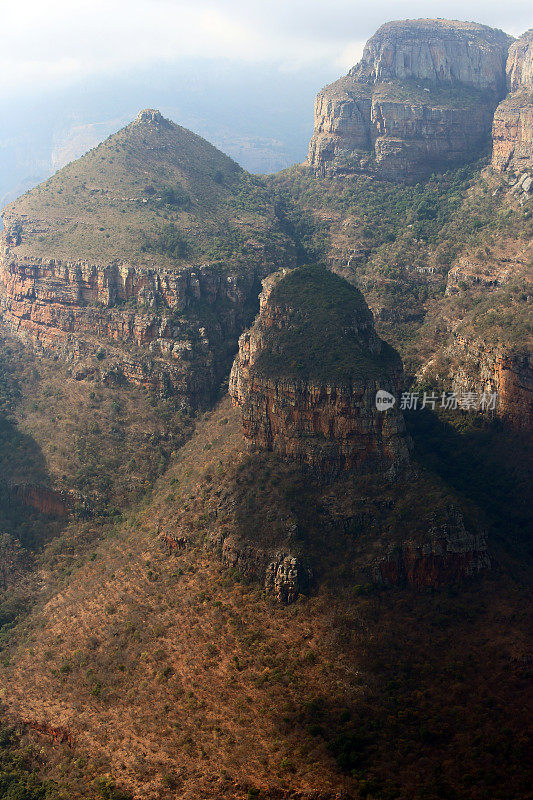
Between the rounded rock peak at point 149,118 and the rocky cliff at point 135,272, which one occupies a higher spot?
the rounded rock peak at point 149,118

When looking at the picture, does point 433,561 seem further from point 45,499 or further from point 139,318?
point 139,318

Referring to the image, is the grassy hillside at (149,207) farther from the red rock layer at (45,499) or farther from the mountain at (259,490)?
the red rock layer at (45,499)

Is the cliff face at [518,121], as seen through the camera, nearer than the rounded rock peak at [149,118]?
Yes

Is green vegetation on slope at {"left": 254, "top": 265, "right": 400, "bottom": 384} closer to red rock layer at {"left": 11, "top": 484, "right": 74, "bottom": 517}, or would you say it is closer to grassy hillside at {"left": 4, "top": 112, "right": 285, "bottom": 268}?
grassy hillside at {"left": 4, "top": 112, "right": 285, "bottom": 268}

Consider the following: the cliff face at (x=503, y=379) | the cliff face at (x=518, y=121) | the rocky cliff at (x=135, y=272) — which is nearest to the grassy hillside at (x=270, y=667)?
the cliff face at (x=503, y=379)

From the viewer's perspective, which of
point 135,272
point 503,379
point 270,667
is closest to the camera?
point 270,667

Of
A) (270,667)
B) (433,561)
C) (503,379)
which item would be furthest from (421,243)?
(270,667)

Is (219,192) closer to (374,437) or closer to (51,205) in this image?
(51,205)
